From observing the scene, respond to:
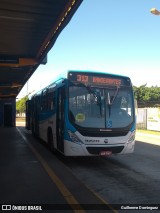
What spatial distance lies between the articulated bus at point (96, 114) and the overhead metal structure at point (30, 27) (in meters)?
2.18

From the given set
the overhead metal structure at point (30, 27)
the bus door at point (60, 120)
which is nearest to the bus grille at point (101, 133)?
the bus door at point (60, 120)

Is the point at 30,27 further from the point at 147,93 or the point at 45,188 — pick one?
the point at 147,93

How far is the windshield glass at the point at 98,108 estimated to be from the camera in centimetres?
1136

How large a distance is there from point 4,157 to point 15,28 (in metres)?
5.06

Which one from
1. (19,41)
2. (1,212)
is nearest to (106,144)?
(1,212)

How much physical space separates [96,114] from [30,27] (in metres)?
5.03

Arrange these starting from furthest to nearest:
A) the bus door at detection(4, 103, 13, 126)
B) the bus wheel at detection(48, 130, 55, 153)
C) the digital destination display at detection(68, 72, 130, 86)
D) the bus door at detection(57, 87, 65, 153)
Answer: the bus door at detection(4, 103, 13, 126), the bus wheel at detection(48, 130, 55, 153), the bus door at detection(57, 87, 65, 153), the digital destination display at detection(68, 72, 130, 86)

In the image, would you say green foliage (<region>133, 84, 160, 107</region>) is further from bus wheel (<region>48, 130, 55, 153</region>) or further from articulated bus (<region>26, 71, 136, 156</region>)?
articulated bus (<region>26, 71, 136, 156</region>)

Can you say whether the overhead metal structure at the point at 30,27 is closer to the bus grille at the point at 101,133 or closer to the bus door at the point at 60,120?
the bus door at the point at 60,120

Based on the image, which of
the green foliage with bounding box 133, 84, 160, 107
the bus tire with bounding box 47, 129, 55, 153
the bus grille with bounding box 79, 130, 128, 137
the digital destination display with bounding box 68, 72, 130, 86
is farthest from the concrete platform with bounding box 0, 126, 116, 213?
the green foliage with bounding box 133, 84, 160, 107

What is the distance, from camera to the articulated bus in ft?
36.8

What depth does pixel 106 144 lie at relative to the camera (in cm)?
1130

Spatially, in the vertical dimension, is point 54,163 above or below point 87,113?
below

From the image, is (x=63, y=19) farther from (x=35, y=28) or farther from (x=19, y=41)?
(x=19, y=41)
